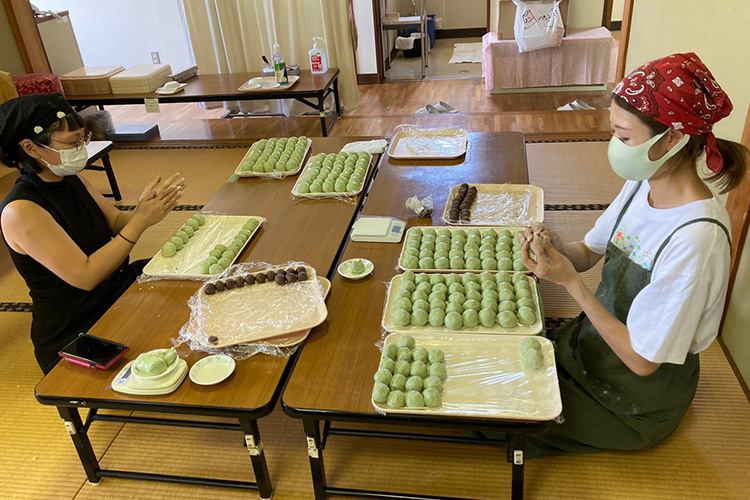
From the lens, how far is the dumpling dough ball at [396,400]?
134 centimetres

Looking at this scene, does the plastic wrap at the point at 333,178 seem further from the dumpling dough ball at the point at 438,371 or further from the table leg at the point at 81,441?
the table leg at the point at 81,441

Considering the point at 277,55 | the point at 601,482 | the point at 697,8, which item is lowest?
the point at 601,482

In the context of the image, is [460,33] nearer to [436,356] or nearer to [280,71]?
[280,71]

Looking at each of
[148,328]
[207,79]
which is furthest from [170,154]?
[148,328]

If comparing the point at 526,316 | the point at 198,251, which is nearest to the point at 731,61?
the point at 526,316

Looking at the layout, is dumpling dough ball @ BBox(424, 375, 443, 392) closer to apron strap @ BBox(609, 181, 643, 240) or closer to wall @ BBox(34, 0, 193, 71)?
apron strap @ BBox(609, 181, 643, 240)

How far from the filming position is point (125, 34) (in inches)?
256

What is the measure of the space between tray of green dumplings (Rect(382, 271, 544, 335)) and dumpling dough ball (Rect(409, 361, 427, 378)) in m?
0.14

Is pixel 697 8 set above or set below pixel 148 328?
above

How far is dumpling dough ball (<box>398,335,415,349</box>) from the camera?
1511 millimetres

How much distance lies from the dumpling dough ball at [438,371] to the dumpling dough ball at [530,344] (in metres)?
0.21

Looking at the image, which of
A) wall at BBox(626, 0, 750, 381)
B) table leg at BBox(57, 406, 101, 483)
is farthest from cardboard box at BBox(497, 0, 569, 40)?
table leg at BBox(57, 406, 101, 483)

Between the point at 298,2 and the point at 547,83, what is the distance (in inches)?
93.6

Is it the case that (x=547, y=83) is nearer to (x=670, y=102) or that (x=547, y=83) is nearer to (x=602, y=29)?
(x=602, y=29)
